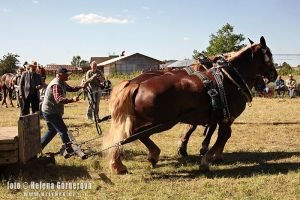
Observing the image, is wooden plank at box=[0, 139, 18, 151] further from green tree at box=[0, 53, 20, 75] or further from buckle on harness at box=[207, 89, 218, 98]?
green tree at box=[0, 53, 20, 75]

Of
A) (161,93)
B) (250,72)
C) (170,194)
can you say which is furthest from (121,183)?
(250,72)

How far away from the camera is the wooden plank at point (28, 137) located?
6.28 meters

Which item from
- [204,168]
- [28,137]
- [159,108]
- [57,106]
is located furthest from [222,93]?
[28,137]

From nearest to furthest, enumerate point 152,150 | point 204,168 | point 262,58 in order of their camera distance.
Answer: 1. point 204,168
2. point 152,150
3. point 262,58

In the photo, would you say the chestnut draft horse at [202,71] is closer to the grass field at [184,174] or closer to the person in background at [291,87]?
the grass field at [184,174]

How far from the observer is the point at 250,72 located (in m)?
7.81

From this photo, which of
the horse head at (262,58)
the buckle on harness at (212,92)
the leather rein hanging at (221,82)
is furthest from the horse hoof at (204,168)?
the horse head at (262,58)

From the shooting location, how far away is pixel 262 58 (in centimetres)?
785

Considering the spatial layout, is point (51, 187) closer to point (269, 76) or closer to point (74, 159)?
point (74, 159)

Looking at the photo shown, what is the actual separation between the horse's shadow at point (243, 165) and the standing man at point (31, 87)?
4.41 meters

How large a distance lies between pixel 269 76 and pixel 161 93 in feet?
8.24

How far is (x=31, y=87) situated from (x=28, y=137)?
4498 mm

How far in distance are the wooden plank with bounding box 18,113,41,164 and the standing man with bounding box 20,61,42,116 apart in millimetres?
3874

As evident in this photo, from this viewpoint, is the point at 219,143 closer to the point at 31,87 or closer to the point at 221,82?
the point at 221,82
